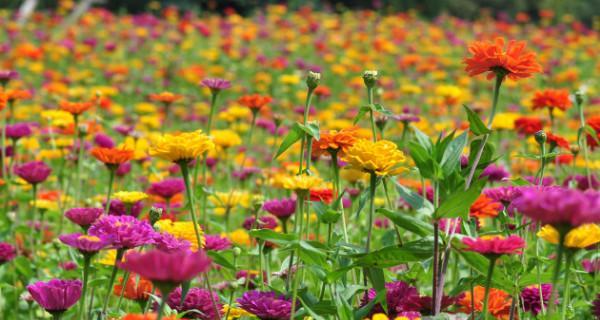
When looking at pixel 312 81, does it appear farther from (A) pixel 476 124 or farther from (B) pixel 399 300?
(B) pixel 399 300

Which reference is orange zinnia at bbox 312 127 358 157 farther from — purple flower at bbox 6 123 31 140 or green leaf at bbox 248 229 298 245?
purple flower at bbox 6 123 31 140

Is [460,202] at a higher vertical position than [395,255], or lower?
higher

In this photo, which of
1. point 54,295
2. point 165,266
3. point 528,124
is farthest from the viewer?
point 528,124

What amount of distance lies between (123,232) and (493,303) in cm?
72

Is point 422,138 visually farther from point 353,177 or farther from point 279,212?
point 353,177

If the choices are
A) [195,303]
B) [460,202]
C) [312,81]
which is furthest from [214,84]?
[460,202]

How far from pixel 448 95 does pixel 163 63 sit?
478 centimetres

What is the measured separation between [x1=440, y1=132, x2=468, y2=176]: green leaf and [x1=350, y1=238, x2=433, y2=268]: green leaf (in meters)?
0.13

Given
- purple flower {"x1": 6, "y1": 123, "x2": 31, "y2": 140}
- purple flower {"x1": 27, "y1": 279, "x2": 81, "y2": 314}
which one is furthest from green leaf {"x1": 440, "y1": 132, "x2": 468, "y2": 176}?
purple flower {"x1": 6, "y1": 123, "x2": 31, "y2": 140}

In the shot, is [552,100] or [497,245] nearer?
[497,245]

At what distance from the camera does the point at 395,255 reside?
1.32 meters

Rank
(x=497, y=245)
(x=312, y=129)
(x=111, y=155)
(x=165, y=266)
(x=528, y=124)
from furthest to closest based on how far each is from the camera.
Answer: (x=528, y=124) < (x=111, y=155) < (x=312, y=129) < (x=497, y=245) < (x=165, y=266)

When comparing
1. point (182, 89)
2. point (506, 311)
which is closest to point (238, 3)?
point (182, 89)

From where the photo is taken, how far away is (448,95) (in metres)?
3.54
